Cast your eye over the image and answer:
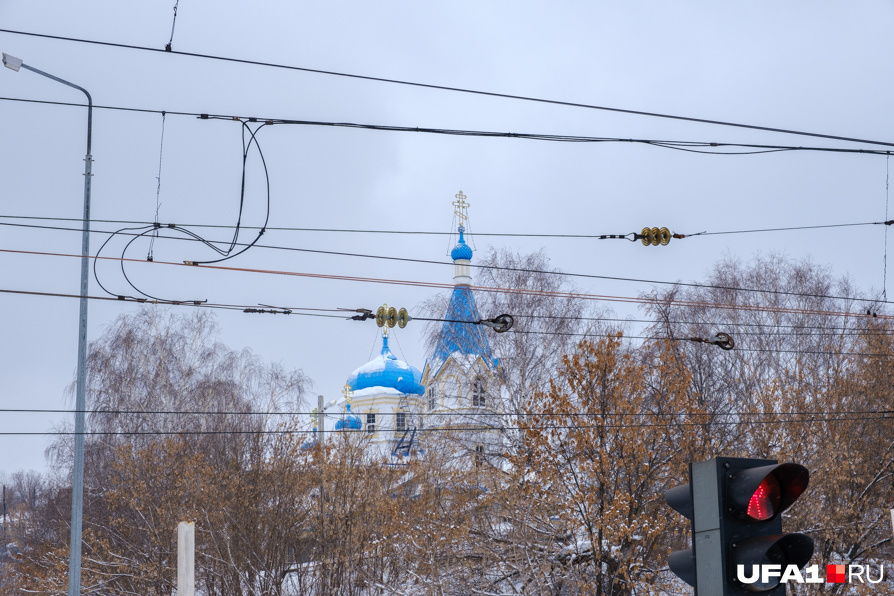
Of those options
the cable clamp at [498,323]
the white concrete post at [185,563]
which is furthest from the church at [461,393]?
the white concrete post at [185,563]

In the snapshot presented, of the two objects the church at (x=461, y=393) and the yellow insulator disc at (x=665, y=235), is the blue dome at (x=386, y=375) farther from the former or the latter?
the yellow insulator disc at (x=665, y=235)

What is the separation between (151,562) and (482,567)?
1135 centimetres

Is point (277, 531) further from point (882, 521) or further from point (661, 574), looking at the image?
point (882, 521)

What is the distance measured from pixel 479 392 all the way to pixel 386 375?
4100 centimetres

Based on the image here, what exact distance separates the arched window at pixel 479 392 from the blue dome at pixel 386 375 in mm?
38738

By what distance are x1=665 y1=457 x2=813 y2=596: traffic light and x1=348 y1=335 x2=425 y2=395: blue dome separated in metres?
65.7

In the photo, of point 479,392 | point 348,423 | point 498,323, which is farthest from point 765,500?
point 348,423

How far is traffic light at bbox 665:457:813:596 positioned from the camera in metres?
5.14

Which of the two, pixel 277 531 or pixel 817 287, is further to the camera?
pixel 817 287

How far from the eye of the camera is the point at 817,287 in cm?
4072

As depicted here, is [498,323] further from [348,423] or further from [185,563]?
[348,423]

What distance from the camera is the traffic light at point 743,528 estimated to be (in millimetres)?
5141

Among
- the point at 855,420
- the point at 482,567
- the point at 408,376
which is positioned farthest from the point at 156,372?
→ the point at 408,376

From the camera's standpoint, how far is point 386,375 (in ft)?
239
